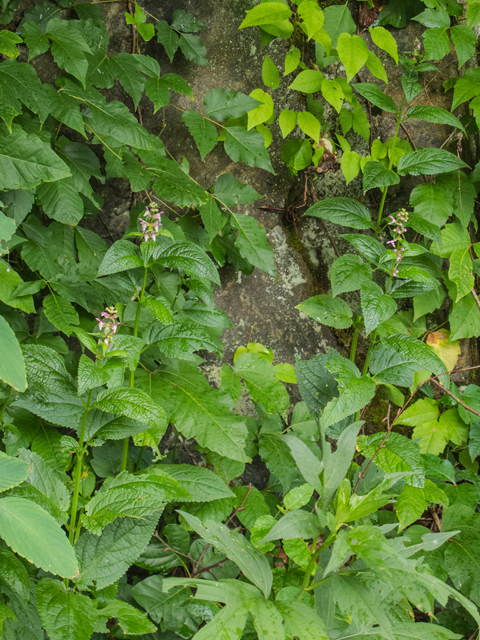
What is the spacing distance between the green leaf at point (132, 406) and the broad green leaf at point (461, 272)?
4.49 ft

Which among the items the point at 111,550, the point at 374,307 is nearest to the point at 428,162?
the point at 374,307

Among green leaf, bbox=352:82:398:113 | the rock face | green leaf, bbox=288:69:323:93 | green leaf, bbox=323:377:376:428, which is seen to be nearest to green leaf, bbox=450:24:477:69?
the rock face

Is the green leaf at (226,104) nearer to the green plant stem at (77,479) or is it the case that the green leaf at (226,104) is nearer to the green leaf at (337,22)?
the green leaf at (337,22)

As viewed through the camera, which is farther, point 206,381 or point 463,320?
point 463,320

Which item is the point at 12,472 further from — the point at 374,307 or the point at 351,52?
the point at 351,52

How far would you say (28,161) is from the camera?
3.94 feet

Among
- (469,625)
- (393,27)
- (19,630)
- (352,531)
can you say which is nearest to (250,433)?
(352,531)

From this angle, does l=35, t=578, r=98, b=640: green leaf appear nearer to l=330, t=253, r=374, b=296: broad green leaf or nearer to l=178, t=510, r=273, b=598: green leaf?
l=178, t=510, r=273, b=598: green leaf

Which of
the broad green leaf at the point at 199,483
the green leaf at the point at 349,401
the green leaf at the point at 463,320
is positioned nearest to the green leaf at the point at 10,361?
the broad green leaf at the point at 199,483

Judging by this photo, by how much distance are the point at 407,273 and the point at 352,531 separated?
0.82 metres

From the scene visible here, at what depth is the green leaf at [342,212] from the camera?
A: 172cm

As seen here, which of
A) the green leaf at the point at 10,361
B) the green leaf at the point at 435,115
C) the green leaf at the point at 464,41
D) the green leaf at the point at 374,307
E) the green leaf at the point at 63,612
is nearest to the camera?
the green leaf at the point at 10,361

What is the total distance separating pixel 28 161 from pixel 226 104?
88 cm

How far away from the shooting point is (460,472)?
1926 mm
